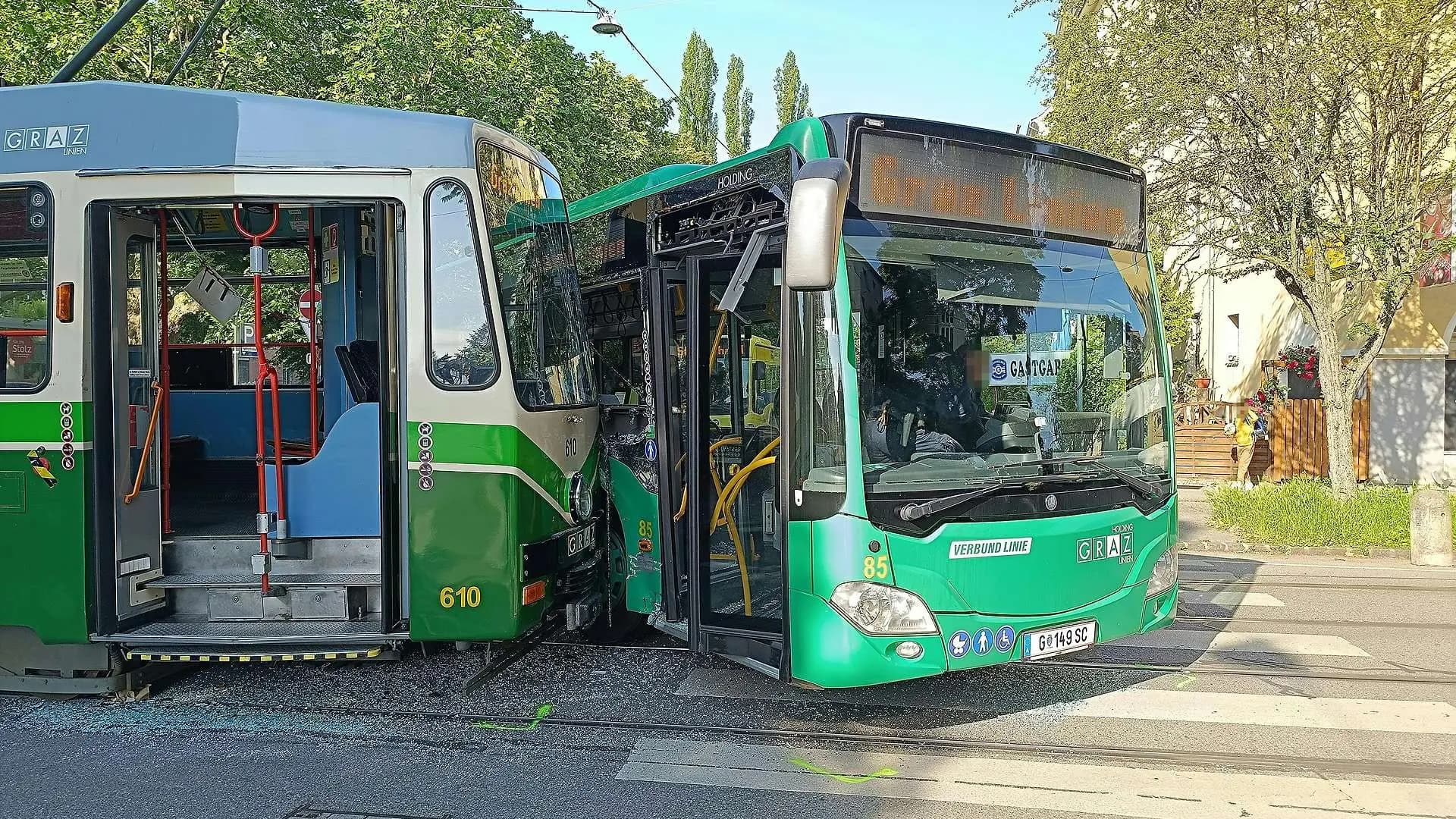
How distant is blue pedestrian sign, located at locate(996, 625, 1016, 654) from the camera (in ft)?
16.6

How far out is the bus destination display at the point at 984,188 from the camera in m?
5.06

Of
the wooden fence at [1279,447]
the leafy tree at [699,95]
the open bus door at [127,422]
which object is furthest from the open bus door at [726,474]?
the leafy tree at [699,95]

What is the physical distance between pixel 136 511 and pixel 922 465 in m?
4.55

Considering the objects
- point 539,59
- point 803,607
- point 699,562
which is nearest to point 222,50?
point 539,59

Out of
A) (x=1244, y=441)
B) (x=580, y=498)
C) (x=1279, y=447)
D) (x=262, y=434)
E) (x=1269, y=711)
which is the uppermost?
(x=262, y=434)

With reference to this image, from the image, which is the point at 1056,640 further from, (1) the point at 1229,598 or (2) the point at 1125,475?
(1) the point at 1229,598

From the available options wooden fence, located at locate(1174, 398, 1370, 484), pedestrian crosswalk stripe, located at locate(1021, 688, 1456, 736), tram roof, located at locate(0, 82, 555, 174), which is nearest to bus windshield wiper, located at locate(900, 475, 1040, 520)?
pedestrian crosswalk stripe, located at locate(1021, 688, 1456, 736)

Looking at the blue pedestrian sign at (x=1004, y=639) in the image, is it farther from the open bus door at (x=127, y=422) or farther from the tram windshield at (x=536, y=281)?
the open bus door at (x=127, y=422)

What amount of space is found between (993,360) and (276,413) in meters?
4.06

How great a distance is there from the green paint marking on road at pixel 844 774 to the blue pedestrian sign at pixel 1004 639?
78 centimetres

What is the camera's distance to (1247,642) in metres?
7.38

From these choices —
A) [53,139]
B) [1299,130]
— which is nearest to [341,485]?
[53,139]

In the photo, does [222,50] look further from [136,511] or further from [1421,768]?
[1421,768]

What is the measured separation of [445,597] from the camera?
18.7 ft
